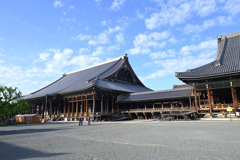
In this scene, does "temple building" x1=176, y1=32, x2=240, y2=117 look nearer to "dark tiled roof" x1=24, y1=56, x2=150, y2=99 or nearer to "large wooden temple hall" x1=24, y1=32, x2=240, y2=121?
"large wooden temple hall" x1=24, y1=32, x2=240, y2=121

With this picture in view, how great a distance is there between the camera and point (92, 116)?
97.9ft

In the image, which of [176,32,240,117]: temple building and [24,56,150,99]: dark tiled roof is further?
[24,56,150,99]: dark tiled roof

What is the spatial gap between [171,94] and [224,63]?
9428 millimetres

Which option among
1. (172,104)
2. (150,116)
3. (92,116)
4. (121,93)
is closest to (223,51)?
(172,104)

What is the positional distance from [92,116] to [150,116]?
10866 mm

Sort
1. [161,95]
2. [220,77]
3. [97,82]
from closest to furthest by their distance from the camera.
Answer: [220,77]
[161,95]
[97,82]

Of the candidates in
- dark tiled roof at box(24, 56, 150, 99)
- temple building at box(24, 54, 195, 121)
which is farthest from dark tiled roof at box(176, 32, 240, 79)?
dark tiled roof at box(24, 56, 150, 99)

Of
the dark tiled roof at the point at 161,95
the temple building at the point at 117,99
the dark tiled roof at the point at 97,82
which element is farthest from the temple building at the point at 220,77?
the dark tiled roof at the point at 97,82

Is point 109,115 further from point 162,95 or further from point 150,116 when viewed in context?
point 162,95

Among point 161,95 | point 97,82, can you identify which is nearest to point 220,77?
point 161,95

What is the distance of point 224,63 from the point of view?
79.6 ft

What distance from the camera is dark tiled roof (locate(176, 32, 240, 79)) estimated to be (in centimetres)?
2256

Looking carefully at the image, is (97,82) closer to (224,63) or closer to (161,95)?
(161,95)

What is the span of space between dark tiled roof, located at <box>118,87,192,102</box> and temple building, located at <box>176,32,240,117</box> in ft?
8.77
